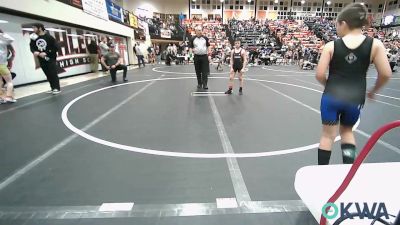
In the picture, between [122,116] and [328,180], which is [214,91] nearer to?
[122,116]

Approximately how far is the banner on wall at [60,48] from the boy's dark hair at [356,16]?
9.03m

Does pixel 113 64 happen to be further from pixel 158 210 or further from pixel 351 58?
pixel 351 58

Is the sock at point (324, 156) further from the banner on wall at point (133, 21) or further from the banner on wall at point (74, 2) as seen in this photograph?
the banner on wall at point (133, 21)

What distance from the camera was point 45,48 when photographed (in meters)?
6.53

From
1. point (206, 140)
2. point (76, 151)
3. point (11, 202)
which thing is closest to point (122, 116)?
point (76, 151)

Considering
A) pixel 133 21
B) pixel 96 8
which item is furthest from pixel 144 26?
pixel 96 8

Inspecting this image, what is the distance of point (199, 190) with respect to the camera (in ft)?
7.63

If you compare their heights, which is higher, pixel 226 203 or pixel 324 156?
pixel 324 156

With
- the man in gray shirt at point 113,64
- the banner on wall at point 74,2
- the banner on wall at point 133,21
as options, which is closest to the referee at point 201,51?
the man in gray shirt at point 113,64

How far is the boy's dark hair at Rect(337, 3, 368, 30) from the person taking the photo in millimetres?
1892

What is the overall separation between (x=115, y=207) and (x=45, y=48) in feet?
19.5

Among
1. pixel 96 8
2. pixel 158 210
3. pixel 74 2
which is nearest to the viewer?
pixel 158 210

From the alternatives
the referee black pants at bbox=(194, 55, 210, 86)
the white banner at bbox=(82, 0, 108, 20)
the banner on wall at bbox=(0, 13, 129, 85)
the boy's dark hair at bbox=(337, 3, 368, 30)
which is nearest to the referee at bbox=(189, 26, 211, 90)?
the referee black pants at bbox=(194, 55, 210, 86)

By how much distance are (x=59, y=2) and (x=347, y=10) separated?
1072cm
